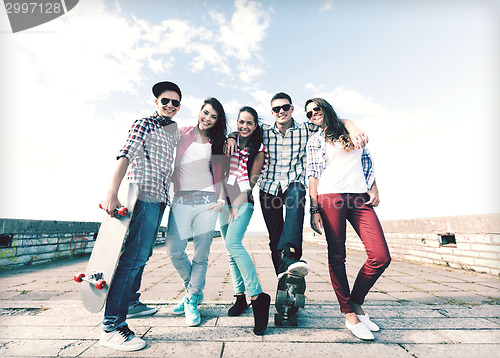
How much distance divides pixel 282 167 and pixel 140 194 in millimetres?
1369

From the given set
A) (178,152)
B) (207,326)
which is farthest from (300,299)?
(178,152)

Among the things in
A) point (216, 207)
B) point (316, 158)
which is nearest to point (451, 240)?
point (316, 158)

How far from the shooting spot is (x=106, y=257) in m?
2.08

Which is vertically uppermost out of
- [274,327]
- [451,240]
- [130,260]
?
[130,260]

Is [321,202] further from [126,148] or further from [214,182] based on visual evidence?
[126,148]

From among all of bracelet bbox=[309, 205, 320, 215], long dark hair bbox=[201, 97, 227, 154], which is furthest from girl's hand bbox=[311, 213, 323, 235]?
long dark hair bbox=[201, 97, 227, 154]

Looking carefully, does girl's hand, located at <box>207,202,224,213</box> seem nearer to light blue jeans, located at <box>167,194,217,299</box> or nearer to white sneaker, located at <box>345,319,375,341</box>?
light blue jeans, located at <box>167,194,217,299</box>

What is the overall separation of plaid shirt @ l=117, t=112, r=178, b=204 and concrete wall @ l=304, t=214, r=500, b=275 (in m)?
5.59

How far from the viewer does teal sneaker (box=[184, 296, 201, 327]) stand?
2303 mm

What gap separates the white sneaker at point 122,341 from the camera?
6.17 ft

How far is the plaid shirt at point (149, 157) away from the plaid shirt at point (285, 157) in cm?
97

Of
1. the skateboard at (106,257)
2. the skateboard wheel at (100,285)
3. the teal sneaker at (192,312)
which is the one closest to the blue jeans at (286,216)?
the teal sneaker at (192,312)

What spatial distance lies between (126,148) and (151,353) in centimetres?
155

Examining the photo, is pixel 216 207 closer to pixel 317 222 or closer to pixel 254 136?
pixel 254 136
